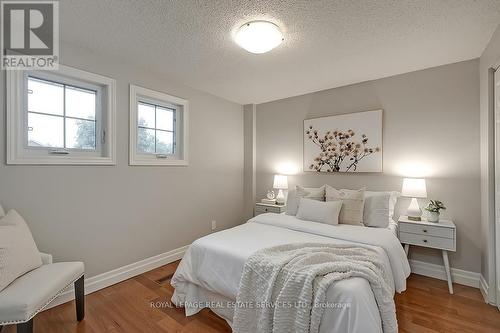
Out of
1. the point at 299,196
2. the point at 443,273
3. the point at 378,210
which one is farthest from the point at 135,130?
the point at 443,273

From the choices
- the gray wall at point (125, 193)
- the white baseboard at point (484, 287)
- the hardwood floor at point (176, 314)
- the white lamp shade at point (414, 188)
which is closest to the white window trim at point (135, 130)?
the gray wall at point (125, 193)

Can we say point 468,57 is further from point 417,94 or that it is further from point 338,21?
point 338,21

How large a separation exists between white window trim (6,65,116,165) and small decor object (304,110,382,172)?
2.59 m

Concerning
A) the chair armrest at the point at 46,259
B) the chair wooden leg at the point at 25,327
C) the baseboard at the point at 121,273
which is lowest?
the baseboard at the point at 121,273

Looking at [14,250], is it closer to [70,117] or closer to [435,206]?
[70,117]

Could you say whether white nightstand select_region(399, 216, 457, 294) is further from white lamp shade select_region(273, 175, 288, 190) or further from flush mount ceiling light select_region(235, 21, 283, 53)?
flush mount ceiling light select_region(235, 21, 283, 53)

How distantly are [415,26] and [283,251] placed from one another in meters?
2.07

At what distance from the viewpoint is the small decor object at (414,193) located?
2529mm

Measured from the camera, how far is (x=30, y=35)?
6.44 ft

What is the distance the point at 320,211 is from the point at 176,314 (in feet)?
5.61

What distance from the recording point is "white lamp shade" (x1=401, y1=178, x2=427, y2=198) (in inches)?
100

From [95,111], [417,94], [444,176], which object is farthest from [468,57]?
[95,111]

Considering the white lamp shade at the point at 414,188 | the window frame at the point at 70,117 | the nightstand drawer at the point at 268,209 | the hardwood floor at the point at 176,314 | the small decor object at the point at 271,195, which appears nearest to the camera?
the hardwood floor at the point at 176,314

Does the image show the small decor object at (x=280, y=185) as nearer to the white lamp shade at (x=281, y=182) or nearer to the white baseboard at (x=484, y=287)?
the white lamp shade at (x=281, y=182)
